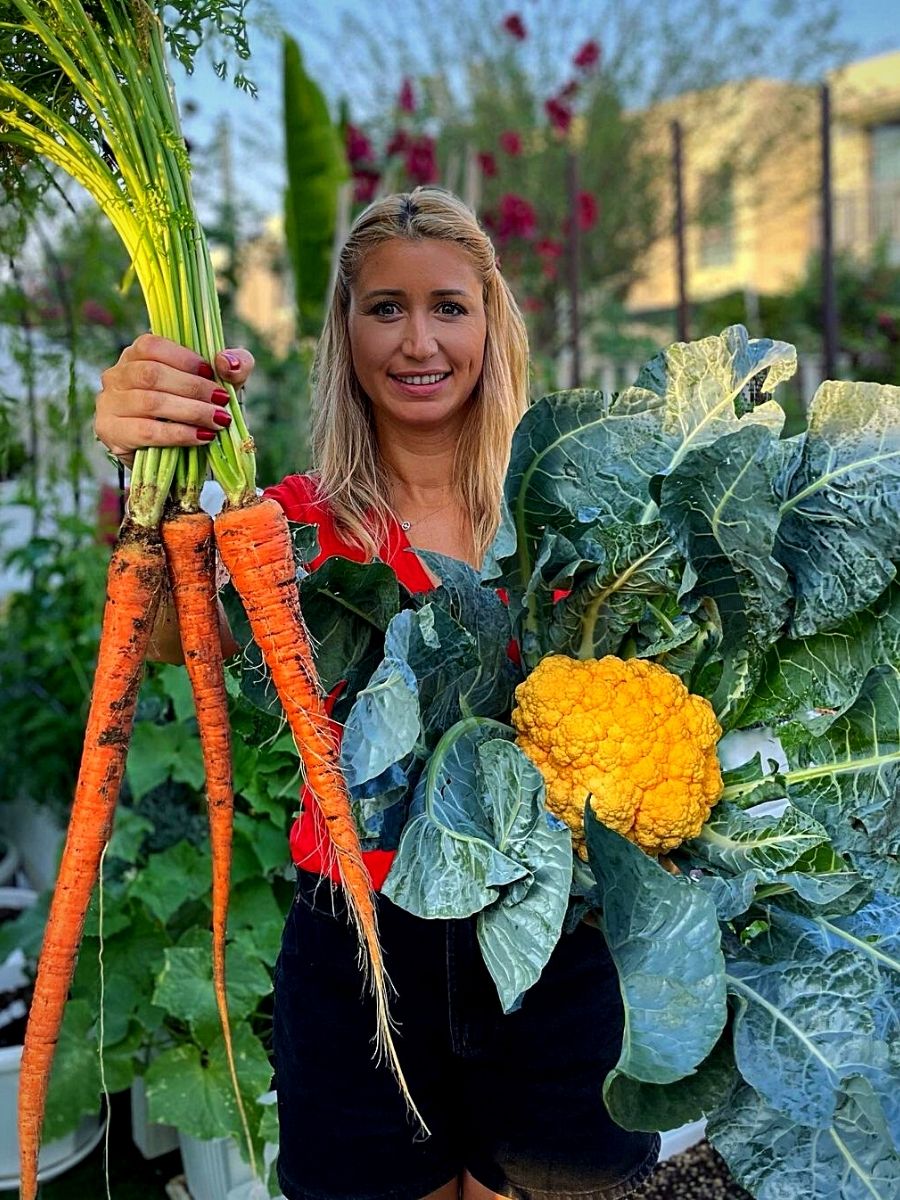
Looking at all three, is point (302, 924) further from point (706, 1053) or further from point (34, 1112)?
point (706, 1053)

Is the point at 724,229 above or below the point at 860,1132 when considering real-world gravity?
above

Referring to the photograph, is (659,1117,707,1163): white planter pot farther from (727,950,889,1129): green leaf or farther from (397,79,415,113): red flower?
(397,79,415,113): red flower

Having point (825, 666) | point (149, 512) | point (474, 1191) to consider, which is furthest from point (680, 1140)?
point (149, 512)

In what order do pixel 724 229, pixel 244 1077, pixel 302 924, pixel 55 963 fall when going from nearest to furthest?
pixel 55 963 < pixel 302 924 < pixel 244 1077 < pixel 724 229

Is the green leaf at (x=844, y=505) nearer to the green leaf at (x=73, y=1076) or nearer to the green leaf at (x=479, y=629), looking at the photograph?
the green leaf at (x=479, y=629)

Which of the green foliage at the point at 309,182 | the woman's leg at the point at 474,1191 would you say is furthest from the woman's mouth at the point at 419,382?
the green foliage at the point at 309,182

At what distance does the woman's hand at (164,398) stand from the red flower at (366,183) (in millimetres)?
4046

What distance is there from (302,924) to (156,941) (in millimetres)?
847

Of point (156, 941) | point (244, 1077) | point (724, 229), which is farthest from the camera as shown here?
point (724, 229)

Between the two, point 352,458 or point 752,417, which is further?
point 352,458

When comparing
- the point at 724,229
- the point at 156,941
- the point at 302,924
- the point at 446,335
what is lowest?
the point at 156,941

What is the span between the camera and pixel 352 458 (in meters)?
1.33

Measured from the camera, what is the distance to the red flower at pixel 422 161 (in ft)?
14.1

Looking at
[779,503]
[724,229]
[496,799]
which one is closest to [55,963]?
[496,799]
